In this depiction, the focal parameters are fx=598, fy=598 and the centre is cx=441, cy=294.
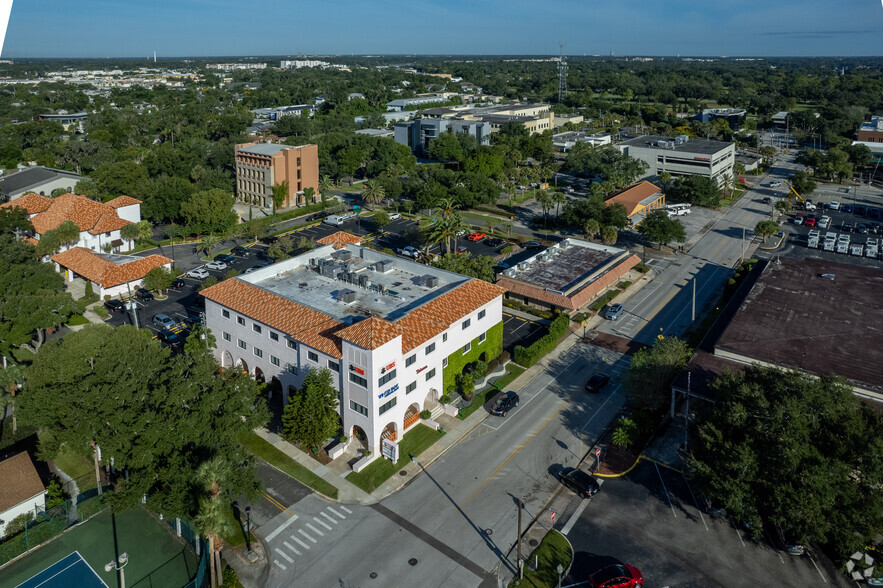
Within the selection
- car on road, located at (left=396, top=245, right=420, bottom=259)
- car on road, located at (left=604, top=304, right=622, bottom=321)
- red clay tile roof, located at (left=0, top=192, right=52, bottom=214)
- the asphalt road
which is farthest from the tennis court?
red clay tile roof, located at (left=0, top=192, right=52, bottom=214)

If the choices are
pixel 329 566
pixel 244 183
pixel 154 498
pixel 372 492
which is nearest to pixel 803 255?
pixel 372 492

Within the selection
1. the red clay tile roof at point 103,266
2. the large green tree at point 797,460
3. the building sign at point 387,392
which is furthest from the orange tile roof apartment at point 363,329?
the red clay tile roof at point 103,266

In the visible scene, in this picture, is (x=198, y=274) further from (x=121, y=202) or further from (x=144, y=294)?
(x=121, y=202)

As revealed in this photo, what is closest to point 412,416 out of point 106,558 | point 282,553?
point 282,553

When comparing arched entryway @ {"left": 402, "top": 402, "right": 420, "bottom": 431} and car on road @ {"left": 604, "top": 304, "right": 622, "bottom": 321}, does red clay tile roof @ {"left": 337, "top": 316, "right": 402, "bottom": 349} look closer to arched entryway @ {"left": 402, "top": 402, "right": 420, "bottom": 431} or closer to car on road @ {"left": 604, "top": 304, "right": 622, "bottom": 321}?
arched entryway @ {"left": 402, "top": 402, "right": 420, "bottom": 431}

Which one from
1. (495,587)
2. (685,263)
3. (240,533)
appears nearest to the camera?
(495,587)

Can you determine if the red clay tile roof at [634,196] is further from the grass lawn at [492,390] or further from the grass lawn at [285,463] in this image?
the grass lawn at [285,463]

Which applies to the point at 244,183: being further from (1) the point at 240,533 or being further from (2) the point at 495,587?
(2) the point at 495,587
